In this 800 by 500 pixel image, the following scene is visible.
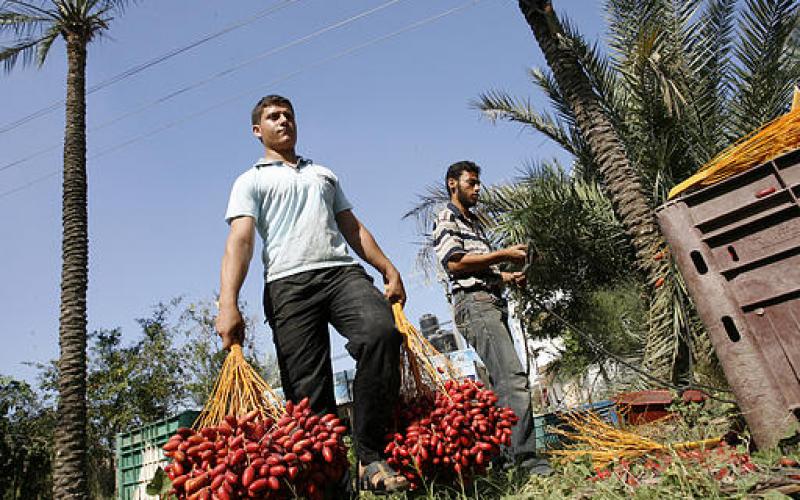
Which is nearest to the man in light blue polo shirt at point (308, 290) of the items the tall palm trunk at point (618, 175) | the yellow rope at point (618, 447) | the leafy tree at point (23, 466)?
the yellow rope at point (618, 447)

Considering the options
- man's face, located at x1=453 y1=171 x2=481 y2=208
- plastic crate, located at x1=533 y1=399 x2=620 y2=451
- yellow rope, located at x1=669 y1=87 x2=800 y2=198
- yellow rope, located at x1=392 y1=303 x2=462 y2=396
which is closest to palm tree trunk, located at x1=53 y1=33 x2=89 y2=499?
plastic crate, located at x1=533 y1=399 x2=620 y2=451

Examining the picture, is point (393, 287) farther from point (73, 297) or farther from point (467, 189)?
point (73, 297)

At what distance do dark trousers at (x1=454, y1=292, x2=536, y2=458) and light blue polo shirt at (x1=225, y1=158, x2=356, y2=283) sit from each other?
96 centimetres

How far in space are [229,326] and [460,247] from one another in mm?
1531

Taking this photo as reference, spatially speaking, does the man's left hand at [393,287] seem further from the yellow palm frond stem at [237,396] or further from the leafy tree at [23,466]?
the leafy tree at [23,466]

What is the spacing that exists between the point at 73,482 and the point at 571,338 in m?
8.54

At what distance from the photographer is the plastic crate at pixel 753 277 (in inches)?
100

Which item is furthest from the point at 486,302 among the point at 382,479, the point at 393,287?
the point at 382,479

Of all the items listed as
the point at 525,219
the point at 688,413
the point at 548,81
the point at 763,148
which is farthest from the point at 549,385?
the point at 763,148

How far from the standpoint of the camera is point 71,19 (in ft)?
32.0

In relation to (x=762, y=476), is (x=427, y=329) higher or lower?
higher

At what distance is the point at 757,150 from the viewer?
2777 mm

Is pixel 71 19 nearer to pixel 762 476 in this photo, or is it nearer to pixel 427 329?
pixel 762 476

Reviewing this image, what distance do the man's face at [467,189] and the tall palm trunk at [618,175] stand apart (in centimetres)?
327
